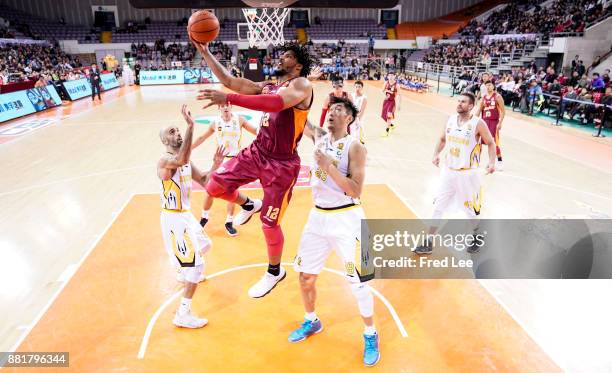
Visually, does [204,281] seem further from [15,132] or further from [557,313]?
[15,132]

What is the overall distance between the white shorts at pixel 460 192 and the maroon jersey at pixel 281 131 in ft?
7.41

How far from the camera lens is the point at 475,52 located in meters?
29.1

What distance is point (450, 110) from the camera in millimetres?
18172

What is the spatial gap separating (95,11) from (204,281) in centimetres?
4370

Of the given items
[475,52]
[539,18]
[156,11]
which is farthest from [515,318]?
[156,11]

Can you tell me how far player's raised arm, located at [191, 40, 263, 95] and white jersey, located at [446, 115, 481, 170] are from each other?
102 inches

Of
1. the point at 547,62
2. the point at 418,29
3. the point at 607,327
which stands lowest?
the point at 607,327

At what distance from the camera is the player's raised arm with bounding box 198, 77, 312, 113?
2875mm

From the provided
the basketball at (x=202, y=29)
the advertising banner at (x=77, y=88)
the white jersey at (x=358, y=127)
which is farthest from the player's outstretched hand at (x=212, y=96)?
the advertising banner at (x=77, y=88)

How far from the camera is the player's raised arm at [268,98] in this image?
113 inches

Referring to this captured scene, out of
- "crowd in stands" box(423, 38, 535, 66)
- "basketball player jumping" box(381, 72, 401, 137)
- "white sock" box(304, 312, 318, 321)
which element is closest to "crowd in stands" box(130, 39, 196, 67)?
"crowd in stands" box(423, 38, 535, 66)

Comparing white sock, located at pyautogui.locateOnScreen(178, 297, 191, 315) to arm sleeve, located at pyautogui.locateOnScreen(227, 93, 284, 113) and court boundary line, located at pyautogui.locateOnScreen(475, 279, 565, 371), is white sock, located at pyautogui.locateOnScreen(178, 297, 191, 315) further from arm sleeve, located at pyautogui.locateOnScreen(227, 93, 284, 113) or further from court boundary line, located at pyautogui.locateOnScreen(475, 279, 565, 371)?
court boundary line, located at pyautogui.locateOnScreen(475, 279, 565, 371)

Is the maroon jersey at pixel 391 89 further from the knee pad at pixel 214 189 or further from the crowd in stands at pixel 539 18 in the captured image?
the crowd in stands at pixel 539 18

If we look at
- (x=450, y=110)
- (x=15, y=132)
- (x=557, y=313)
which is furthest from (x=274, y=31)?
(x=557, y=313)
